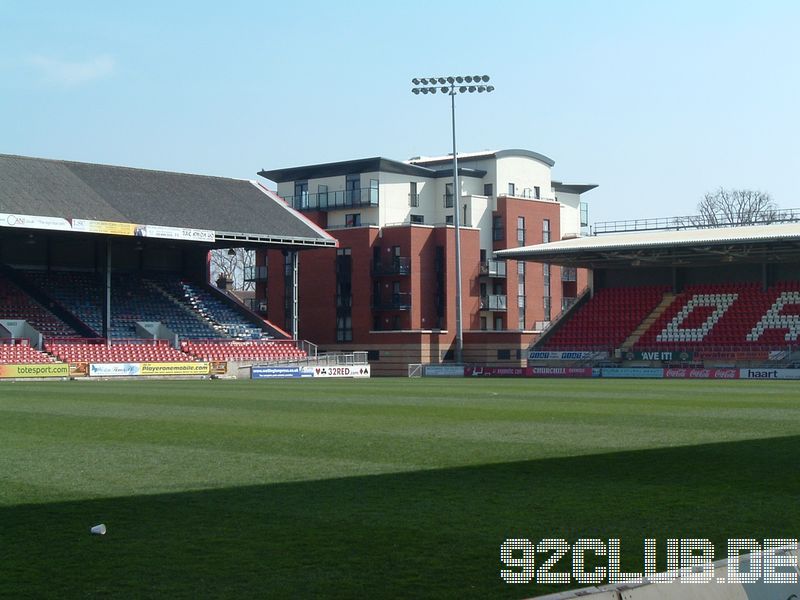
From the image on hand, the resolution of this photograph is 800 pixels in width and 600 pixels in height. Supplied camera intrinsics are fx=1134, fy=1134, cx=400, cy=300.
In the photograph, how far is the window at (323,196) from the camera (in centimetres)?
7538

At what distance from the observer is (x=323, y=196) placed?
2970 inches

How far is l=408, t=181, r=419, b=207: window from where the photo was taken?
74.9 meters

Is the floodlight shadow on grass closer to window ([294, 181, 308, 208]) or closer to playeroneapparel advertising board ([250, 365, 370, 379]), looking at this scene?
playeroneapparel advertising board ([250, 365, 370, 379])

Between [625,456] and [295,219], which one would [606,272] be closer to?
[295,219]

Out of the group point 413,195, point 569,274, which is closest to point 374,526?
point 413,195

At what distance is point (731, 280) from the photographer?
2395 inches

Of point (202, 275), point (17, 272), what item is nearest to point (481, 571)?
point (17, 272)

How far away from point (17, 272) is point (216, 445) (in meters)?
45.3

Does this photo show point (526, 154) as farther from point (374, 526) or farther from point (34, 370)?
point (374, 526)

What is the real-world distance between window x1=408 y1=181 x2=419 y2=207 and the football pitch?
51.6 meters

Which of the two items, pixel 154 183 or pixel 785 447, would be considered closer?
pixel 785 447

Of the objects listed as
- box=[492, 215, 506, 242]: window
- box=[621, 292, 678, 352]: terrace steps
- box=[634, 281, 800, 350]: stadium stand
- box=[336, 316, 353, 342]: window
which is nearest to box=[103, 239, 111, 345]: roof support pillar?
box=[336, 316, 353, 342]: window

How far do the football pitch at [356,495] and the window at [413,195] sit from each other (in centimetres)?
5158

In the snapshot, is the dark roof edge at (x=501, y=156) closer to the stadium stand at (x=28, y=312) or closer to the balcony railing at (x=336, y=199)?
the balcony railing at (x=336, y=199)
